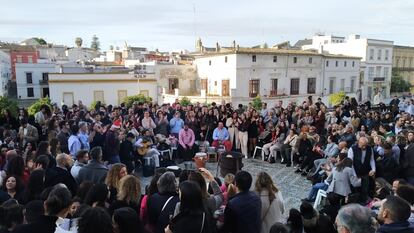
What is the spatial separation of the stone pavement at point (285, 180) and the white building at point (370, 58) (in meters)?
38.9

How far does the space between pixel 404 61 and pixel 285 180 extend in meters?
56.2

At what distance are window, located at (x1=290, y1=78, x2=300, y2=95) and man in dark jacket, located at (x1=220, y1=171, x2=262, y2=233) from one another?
3421 cm

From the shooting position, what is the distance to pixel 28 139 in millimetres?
8789

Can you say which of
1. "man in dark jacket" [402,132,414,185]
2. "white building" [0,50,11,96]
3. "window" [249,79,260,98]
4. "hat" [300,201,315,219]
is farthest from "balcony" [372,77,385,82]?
"hat" [300,201,315,219]

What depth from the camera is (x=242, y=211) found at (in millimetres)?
3703

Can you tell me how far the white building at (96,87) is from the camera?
2852cm

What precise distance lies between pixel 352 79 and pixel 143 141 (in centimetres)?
3975

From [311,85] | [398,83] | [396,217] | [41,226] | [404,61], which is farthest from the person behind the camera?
[404,61]

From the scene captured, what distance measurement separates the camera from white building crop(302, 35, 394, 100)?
4675 cm

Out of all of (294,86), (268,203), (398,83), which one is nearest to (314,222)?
(268,203)

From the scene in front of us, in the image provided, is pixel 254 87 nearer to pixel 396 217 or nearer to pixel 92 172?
pixel 92 172

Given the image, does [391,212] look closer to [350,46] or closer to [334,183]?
[334,183]

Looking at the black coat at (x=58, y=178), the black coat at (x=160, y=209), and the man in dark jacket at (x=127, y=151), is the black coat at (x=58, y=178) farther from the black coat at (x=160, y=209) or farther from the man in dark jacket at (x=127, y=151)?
the man in dark jacket at (x=127, y=151)

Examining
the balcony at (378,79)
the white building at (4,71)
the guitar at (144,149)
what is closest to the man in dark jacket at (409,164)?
the guitar at (144,149)
